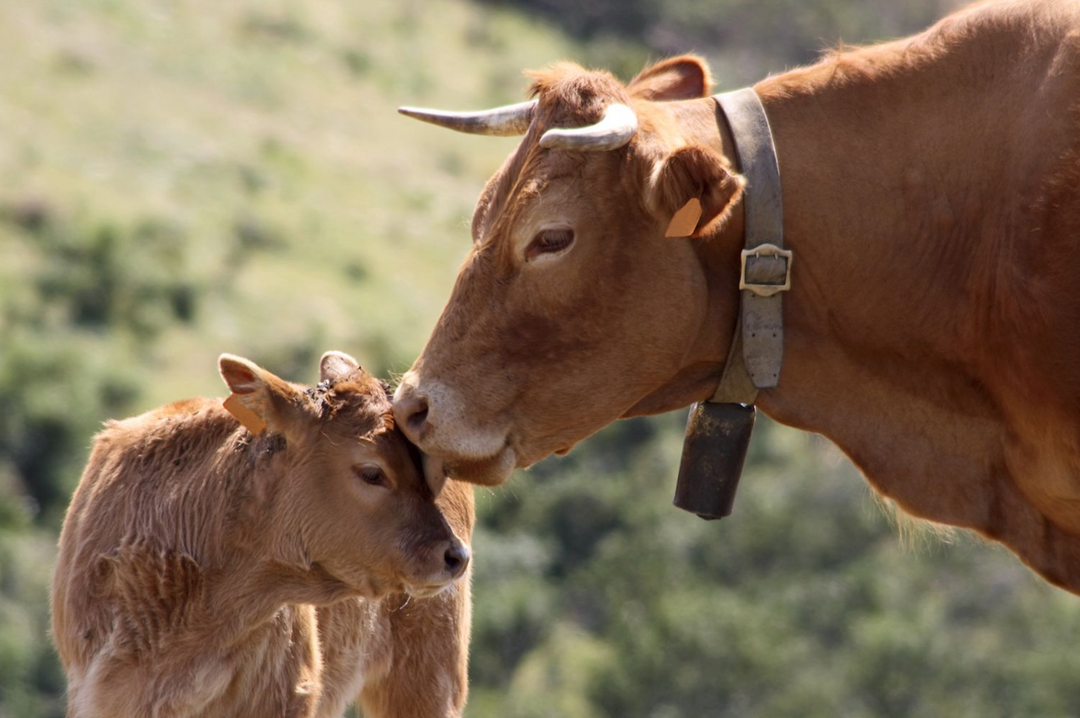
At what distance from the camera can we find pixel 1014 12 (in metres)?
5.50

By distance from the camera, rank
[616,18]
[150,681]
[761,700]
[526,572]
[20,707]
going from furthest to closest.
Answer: [616,18] < [526,572] < [761,700] < [20,707] < [150,681]

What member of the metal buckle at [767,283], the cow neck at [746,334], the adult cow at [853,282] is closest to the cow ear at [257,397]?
the adult cow at [853,282]

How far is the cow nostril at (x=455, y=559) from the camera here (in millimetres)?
6594

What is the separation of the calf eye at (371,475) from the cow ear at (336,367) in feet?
1.49

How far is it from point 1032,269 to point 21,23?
2777 inches

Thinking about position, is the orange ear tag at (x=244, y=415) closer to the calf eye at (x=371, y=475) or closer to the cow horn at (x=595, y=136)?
the calf eye at (x=371, y=475)

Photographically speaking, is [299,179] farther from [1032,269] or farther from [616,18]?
[1032,269]

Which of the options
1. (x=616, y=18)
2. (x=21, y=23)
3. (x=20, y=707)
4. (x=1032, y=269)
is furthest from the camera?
(x=616, y=18)

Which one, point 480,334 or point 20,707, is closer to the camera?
point 480,334

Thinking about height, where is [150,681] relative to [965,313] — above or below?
below

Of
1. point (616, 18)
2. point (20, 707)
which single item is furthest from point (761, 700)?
point (616, 18)

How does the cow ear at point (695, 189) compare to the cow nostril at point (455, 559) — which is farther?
the cow nostril at point (455, 559)

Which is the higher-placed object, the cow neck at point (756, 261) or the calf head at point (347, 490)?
the cow neck at point (756, 261)

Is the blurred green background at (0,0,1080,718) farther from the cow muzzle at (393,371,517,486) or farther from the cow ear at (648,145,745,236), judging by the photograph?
the cow ear at (648,145,745,236)
